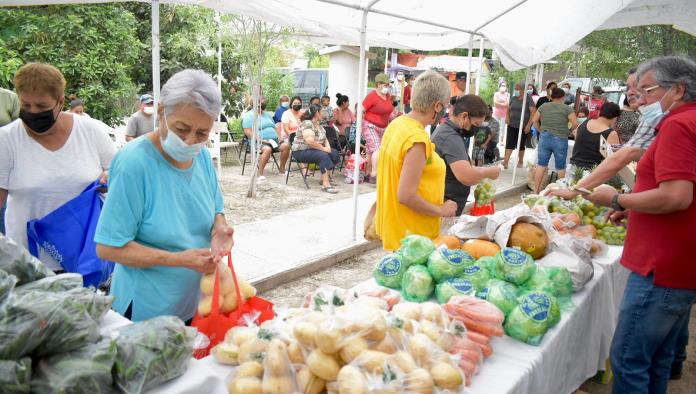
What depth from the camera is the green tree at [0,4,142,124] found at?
7.63m

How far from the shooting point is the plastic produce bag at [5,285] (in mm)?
1048

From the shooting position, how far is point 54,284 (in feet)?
4.05

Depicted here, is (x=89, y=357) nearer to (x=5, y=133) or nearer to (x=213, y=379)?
(x=213, y=379)

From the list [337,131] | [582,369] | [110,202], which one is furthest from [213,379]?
[337,131]

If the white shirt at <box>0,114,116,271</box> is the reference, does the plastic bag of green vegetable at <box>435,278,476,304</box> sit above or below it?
below

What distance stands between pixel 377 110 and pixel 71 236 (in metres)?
7.96

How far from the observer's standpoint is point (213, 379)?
132cm

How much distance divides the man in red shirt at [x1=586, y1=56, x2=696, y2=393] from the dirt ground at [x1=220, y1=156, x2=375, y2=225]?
5.47 meters

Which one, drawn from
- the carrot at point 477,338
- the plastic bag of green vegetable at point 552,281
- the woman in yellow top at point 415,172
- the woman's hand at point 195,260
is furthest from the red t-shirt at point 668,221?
the woman's hand at point 195,260

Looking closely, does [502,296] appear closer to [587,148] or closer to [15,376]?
[15,376]

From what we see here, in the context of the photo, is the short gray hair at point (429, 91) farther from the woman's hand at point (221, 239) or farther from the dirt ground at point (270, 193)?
the dirt ground at point (270, 193)

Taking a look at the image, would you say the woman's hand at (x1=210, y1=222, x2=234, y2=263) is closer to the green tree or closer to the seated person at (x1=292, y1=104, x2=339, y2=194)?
the green tree

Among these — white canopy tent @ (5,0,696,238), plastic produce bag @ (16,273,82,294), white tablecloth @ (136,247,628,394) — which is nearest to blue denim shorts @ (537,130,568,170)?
white canopy tent @ (5,0,696,238)

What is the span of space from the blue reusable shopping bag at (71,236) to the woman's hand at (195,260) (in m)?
0.88
